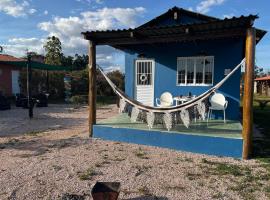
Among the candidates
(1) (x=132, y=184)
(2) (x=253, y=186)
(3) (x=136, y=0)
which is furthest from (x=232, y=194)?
(3) (x=136, y=0)

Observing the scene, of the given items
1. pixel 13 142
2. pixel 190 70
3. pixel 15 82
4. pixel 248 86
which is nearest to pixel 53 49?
pixel 15 82

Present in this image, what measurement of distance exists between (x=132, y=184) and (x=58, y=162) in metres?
1.69

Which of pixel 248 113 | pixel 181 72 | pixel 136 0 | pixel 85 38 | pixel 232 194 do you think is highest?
pixel 136 0

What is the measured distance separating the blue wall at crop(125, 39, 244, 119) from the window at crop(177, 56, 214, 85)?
14 centimetres

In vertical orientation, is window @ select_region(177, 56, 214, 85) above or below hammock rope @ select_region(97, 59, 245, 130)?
above

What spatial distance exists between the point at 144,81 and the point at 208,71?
2.33 metres

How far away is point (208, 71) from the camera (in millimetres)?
8883

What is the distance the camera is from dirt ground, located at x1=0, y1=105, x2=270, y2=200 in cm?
372

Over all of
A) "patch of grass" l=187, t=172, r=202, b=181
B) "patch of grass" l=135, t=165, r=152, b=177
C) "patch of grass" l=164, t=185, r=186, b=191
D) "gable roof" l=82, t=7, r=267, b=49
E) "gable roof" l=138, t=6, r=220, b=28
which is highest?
"gable roof" l=138, t=6, r=220, b=28

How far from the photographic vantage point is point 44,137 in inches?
284

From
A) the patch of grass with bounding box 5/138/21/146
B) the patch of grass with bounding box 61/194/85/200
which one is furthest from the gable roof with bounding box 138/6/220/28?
the patch of grass with bounding box 61/194/85/200

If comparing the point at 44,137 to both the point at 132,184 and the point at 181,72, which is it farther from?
the point at 181,72

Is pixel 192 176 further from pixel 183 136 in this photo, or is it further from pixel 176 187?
pixel 183 136

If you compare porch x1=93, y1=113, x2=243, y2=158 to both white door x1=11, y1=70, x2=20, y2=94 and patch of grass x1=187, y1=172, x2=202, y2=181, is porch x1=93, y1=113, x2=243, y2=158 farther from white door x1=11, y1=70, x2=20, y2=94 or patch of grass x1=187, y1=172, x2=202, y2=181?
white door x1=11, y1=70, x2=20, y2=94
